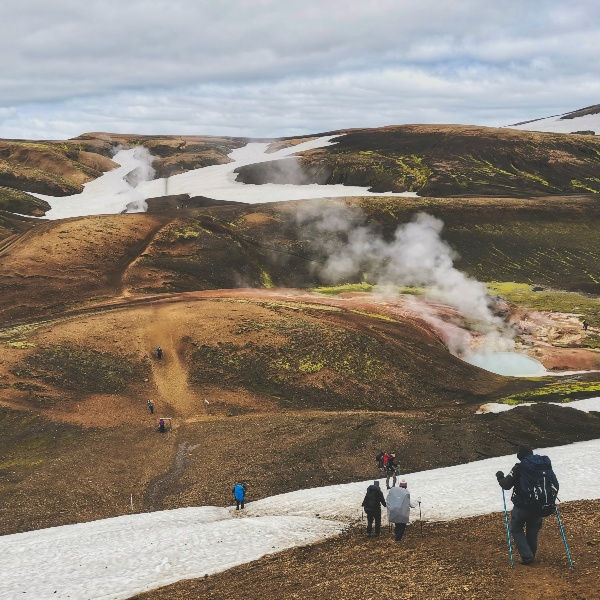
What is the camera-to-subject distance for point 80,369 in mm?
46219

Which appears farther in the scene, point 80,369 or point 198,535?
point 80,369

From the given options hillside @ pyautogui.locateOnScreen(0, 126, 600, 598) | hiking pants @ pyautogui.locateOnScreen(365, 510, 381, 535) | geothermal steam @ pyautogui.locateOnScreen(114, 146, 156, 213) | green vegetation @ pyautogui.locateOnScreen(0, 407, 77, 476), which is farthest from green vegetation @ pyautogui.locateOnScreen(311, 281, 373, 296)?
geothermal steam @ pyautogui.locateOnScreen(114, 146, 156, 213)

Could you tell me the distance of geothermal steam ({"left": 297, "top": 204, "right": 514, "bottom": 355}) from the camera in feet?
211

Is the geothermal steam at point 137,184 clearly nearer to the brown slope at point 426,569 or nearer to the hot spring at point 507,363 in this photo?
the hot spring at point 507,363

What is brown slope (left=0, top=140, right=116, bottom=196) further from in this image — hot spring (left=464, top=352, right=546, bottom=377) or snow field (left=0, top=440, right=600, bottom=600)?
snow field (left=0, top=440, right=600, bottom=600)

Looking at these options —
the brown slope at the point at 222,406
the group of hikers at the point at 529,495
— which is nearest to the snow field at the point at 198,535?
the brown slope at the point at 222,406

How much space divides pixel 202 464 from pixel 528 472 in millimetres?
24211

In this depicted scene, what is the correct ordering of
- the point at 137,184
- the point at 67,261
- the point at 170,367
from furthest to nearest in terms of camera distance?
the point at 137,184 → the point at 67,261 → the point at 170,367

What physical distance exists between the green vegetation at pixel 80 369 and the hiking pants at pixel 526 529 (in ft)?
119

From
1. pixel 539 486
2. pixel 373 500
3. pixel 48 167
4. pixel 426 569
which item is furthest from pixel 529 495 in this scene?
pixel 48 167

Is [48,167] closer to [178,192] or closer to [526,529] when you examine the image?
[178,192]

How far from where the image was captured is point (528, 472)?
1291 centimetres

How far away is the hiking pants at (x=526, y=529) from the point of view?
13.1 m

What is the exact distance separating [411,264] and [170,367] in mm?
51527
